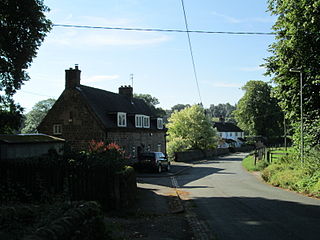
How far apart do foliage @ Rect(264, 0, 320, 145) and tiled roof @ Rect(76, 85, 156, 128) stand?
1580 centimetres

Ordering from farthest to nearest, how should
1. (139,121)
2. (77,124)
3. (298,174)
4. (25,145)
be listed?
(139,121), (77,124), (298,174), (25,145)

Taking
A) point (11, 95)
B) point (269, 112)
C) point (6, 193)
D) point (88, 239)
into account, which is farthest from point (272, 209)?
point (269, 112)

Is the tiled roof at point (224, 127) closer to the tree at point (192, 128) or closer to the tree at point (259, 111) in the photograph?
the tree at point (259, 111)

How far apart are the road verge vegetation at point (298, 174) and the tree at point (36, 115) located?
63.9 metres

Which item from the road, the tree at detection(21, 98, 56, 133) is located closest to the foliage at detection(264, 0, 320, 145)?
the road

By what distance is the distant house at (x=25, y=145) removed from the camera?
48.2ft

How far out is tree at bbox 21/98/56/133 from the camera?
246 ft

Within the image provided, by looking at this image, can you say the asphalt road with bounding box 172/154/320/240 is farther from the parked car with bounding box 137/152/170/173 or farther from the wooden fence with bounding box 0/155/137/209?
the parked car with bounding box 137/152/170/173

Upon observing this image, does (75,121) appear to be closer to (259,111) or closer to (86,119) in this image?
(86,119)

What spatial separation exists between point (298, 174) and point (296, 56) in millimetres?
6979

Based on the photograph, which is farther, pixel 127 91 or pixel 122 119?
pixel 127 91

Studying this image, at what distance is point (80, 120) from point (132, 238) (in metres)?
23.8

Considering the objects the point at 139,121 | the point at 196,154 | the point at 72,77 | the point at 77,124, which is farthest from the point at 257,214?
the point at 196,154

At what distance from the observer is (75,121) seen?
30641 mm
